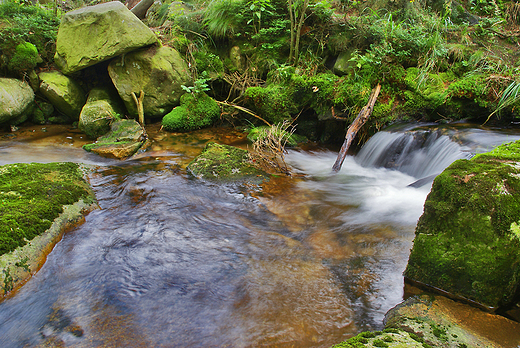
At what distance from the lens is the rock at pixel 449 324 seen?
1.94m

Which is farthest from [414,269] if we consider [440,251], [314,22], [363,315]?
[314,22]

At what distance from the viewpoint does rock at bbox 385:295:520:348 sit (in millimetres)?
1938

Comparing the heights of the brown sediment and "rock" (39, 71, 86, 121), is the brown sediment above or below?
below

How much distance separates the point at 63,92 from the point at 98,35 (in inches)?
67.1

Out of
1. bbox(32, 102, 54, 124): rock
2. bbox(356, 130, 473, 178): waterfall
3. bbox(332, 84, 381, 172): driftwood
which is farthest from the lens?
bbox(32, 102, 54, 124): rock

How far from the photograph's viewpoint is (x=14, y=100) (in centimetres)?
688

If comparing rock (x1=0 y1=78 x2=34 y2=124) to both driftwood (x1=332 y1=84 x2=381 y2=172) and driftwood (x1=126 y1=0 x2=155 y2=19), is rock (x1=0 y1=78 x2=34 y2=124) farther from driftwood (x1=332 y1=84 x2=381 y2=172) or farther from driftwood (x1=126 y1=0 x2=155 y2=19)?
driftwood (x1=332 y1=84 x2=381 y2=172)

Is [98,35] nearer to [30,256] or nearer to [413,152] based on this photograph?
[30,256]

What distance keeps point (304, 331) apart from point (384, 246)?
160 centimetres

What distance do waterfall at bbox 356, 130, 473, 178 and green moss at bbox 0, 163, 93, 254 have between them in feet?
17.2

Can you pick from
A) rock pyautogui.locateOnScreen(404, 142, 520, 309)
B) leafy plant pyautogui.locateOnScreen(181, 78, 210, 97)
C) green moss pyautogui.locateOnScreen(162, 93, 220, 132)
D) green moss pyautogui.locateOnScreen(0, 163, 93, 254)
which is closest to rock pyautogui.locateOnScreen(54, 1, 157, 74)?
leafy plant pyautogui.locateOnScreen(181, 78, 210, 97)

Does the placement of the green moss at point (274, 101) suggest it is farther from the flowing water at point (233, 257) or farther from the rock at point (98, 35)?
the rock at point (98, 35)

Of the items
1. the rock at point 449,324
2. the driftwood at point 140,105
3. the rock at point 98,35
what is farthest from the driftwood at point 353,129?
the rock at point 98,35

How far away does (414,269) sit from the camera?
267 centimetres
